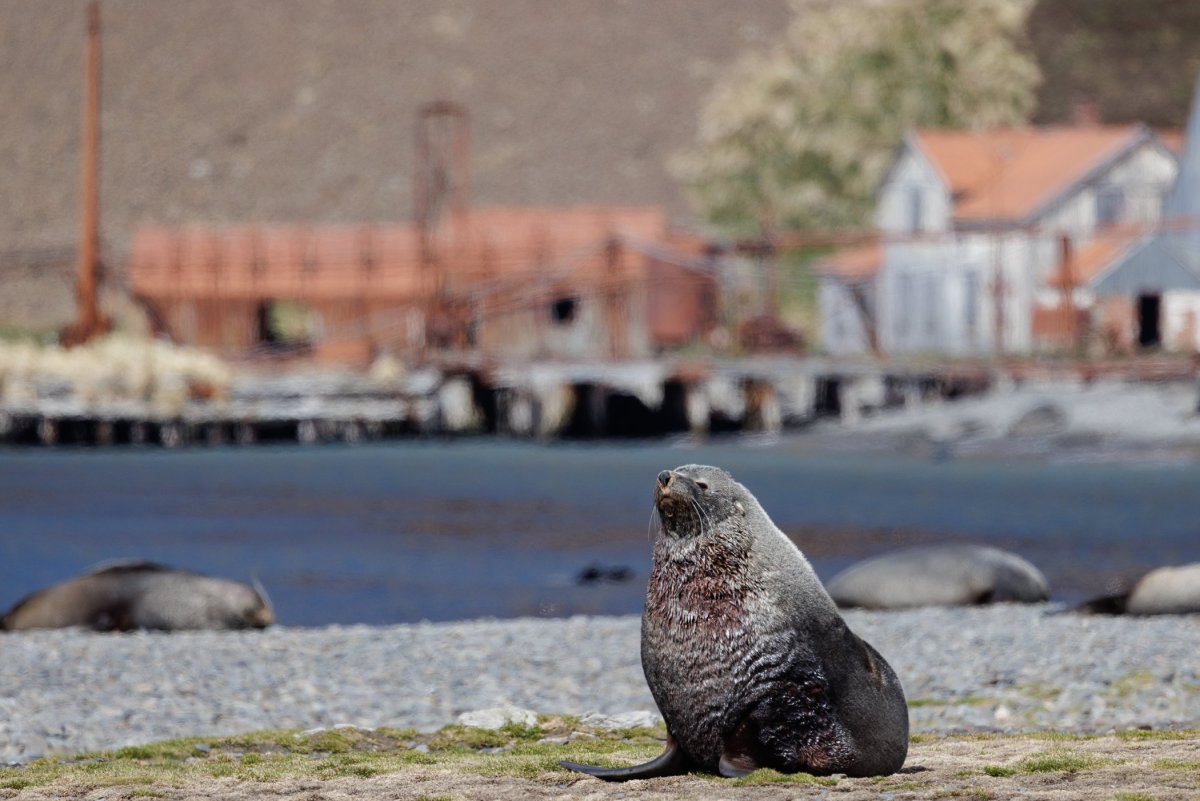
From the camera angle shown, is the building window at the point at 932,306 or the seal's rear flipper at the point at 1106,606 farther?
the building window at the point at 932,306

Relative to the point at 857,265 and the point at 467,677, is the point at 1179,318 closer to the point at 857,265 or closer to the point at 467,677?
the point at 857,265

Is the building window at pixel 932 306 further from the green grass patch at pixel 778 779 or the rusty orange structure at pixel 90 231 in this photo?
the green grass patch at pixel 778 779

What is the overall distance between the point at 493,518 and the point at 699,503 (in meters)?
28.2

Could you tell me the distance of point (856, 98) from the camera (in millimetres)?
72812

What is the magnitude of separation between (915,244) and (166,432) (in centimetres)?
2280

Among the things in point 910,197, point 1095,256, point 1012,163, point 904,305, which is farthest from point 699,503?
point 910,197

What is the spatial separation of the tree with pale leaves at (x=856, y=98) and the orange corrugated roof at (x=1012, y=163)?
574 cm

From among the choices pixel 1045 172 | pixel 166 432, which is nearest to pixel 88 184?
pixel 166 432

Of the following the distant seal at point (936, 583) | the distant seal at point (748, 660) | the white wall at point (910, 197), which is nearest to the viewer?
the distant seal at point (748, 660)

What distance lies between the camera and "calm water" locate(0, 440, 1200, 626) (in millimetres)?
26781

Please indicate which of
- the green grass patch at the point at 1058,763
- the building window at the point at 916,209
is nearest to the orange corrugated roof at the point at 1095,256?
the building window at the point at 916,209

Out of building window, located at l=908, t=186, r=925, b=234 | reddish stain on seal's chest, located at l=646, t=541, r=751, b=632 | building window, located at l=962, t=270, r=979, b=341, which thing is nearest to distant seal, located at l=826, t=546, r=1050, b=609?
reddish stain on seal's chest, located at l=646, t=541, r=751, b=632

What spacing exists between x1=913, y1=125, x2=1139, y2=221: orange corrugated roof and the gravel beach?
145 feet

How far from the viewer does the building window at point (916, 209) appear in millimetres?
64062
